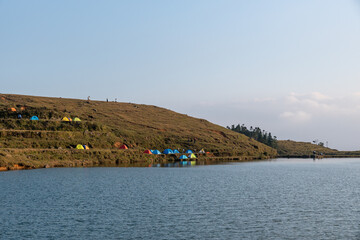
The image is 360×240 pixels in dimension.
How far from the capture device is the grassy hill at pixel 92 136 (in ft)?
317

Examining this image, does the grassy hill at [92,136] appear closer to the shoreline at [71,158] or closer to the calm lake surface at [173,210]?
the shoreline at [71,158]

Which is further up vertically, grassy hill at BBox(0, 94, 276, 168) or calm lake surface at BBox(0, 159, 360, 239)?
grassy hill at BBox(0, 94, 276, 168)

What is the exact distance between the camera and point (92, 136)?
124 m

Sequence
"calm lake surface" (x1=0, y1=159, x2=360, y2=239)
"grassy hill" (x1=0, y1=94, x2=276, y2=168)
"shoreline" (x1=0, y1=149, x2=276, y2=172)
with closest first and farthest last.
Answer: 1. "calm lake surface" (x1=0, y1=159, x2=360, y2=239)
2. "shoreline" (x1=0, y1=149, x2=276, y2=172)
3. "grassy hill" (x1=0, y1=94, x2=276, y2=168)

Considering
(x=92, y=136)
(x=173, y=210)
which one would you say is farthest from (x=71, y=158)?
(x=173, y=210)

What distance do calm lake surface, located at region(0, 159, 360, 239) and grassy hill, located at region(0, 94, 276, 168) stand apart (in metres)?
31.3

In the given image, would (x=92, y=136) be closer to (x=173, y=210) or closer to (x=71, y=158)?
(x=71, y=158)

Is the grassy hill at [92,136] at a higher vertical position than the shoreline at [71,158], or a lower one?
higher

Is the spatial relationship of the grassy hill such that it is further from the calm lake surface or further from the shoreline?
the calm lake surface

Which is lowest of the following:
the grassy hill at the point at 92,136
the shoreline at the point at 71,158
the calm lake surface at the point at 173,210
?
the calm lake surface at the point at 173,210

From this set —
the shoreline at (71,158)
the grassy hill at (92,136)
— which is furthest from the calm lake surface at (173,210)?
the grassy hill at (92,136)

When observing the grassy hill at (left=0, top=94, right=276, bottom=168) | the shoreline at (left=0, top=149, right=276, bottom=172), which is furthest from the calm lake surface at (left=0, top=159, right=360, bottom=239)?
the grassy hill at (left=0, top=94, right=276, bottom=168)

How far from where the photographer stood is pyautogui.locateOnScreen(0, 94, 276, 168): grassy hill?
96.6 m

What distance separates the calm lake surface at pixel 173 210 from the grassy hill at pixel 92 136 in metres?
31.3
